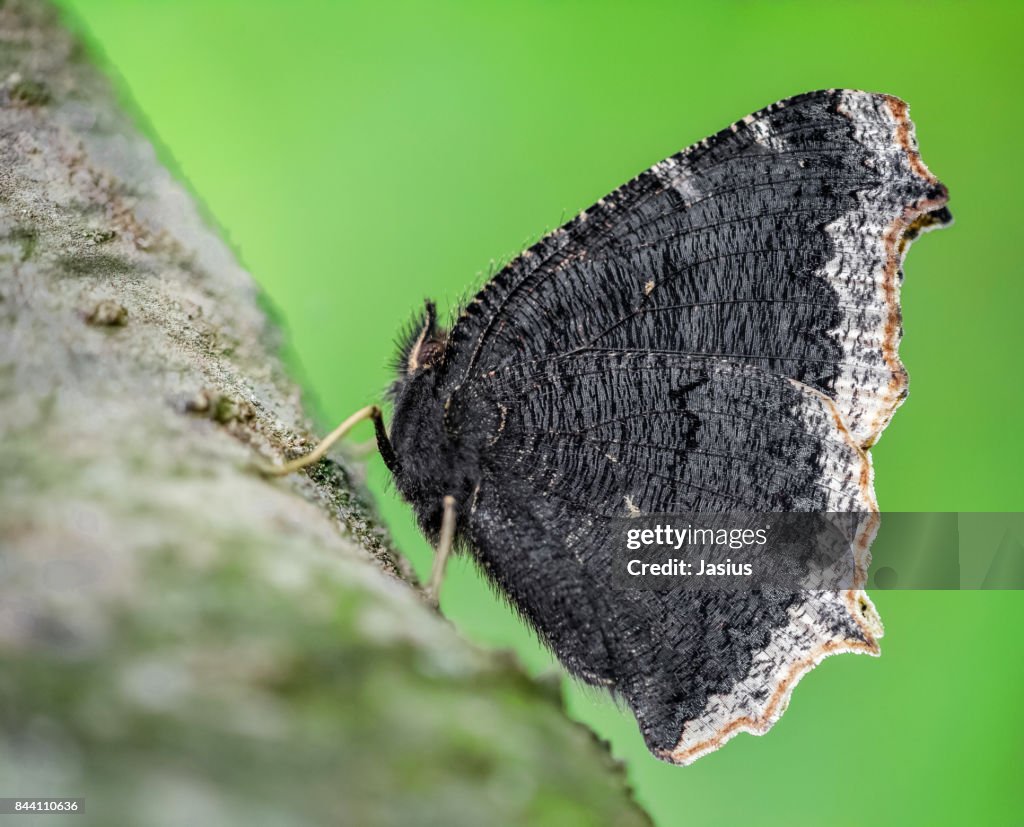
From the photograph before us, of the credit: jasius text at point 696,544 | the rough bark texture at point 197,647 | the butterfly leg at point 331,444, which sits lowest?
the rough bark texture at point 197,647

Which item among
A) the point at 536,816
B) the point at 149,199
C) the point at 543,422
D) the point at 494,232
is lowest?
the point at 536,816

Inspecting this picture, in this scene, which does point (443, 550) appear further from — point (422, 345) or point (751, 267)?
point (751, 267)

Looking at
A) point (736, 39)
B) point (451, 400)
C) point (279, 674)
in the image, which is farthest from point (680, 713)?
point (736, 39)

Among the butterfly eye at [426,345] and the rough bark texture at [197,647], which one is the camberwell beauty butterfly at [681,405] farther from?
the rough bark texture at [197,647]

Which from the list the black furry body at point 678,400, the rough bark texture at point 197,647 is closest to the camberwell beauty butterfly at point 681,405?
the black furry body at point 678,400

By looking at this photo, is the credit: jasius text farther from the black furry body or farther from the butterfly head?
the butterfly head

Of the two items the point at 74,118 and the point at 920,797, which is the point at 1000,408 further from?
the point at 74,118

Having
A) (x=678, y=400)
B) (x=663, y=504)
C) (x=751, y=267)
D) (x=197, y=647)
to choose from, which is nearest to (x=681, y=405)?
(x=678, y=400)
